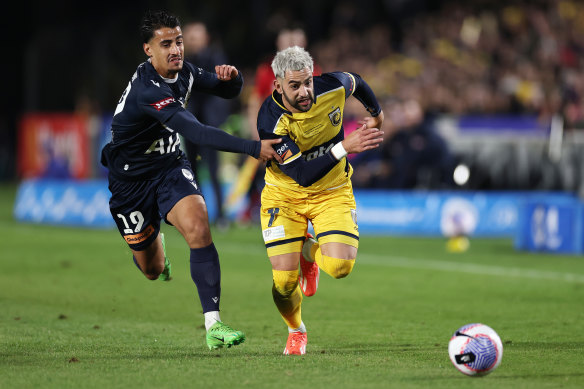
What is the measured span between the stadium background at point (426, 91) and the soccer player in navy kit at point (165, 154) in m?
6.99

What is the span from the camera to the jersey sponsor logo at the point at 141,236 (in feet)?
22.9

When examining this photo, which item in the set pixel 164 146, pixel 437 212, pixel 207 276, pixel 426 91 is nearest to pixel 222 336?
→ pixel 207 276

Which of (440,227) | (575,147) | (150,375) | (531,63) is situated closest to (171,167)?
(150,375)

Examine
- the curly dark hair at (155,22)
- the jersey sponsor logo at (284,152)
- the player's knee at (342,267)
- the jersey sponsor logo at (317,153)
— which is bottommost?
the player's knee at (342,267)

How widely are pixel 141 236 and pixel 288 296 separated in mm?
1397

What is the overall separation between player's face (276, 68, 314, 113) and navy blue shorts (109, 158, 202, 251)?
938 mm

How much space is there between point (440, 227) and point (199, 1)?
1285cm

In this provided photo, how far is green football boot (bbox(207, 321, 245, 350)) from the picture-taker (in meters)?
5.73

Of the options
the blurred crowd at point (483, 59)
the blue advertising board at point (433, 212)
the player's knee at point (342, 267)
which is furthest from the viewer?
the blurred crowd at point (483, 59)

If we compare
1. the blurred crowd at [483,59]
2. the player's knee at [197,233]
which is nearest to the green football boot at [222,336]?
the player's knee at [197,233]

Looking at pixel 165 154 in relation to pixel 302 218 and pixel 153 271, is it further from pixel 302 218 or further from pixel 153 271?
pixel 153 271

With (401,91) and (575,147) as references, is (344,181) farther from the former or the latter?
(401,91)

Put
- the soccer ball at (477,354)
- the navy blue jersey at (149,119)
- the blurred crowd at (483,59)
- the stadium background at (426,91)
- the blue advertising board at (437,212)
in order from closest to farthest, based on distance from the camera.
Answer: the soccer ball at (477,354) → the navy blue jersey at (149,119) → the blue advertising board at (437,212) → the stadium background at (426,91) → the blurred crowd at (483,59)

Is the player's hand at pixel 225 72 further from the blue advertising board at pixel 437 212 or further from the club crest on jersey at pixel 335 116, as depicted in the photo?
the blue advertising board at pixel 437 212
